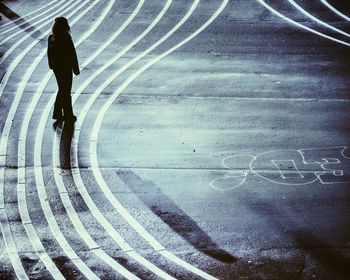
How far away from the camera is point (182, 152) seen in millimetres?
13969

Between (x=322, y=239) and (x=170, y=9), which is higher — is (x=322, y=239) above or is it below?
below

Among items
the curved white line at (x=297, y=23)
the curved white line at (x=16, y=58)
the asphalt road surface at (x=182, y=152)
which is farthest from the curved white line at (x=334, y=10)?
the curved white line at (x=16, y=58)

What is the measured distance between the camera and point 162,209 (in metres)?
11.9

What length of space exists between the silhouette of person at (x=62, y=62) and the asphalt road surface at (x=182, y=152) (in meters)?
0.39

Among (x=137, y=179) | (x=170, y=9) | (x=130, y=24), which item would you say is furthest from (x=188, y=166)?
(x=170, y=9)

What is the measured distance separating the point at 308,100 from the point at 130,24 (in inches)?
322

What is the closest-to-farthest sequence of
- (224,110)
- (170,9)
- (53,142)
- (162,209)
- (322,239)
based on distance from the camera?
(322,239) → (162,209) → (53,142) → (224,110) → (170,9)

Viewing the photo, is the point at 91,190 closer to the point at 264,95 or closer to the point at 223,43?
the point at 264,95

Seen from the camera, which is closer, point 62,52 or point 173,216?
point 173,216

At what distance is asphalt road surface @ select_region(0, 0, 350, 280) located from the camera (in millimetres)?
10625

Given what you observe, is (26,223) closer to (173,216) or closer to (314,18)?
(173,216)

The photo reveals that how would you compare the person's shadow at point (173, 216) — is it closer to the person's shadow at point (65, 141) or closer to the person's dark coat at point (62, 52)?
the person's shadow at point (65, 141)

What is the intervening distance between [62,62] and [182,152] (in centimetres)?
343

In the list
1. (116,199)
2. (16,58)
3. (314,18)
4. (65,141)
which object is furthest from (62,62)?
(314,18)
